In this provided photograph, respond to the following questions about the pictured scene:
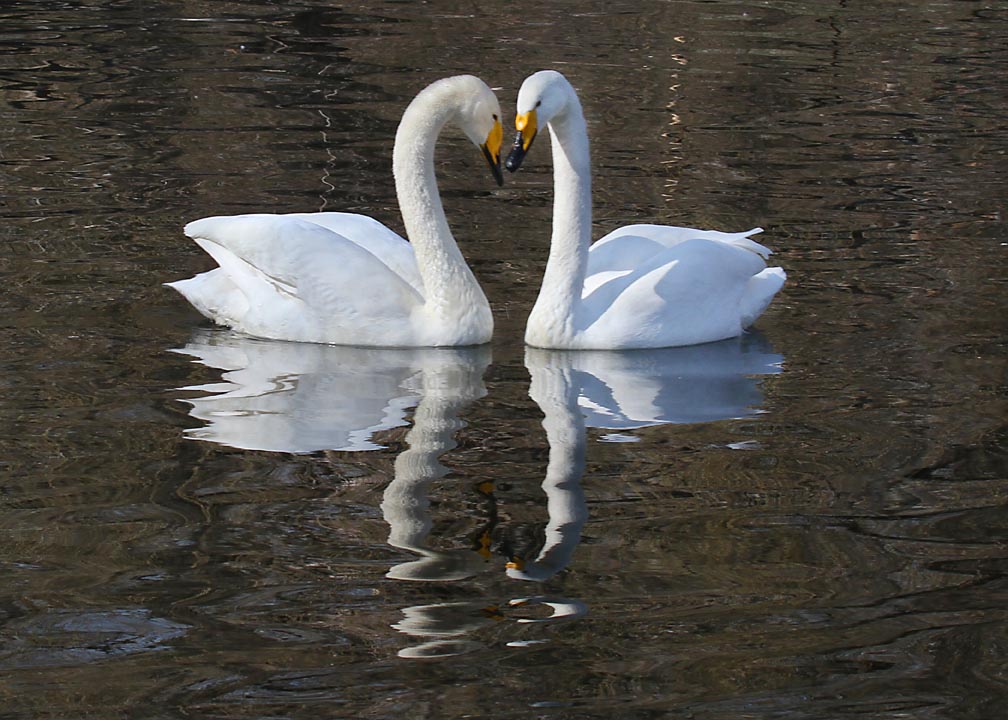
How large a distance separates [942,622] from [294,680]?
1.82 meters

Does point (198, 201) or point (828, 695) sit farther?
point (198, 201)

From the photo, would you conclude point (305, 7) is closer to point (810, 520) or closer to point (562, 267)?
point (562, 267)

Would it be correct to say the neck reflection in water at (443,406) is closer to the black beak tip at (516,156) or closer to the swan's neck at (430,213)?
the swan's neck at (430,213)

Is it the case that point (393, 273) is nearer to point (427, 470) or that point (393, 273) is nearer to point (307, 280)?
point (307, 280)

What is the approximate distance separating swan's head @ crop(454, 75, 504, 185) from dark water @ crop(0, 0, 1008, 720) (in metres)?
0.91

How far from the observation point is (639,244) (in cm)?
867

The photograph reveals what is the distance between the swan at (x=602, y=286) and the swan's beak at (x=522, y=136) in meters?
0.03

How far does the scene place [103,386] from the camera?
7.35 metres

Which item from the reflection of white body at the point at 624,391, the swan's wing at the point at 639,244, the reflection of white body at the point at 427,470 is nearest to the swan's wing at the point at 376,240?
the reflection of white body at the point at 427,470

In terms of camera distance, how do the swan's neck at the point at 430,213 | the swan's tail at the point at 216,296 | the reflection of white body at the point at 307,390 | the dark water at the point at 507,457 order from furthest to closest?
the swan's tail at the point at 216,296
the swan's neck at the point at 430,213
the reflection of white body at the point at 307,390
the dark water at the point at 507,457

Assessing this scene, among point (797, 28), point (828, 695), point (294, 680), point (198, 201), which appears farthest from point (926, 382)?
point (797, 28)

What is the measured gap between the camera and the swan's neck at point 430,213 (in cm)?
A: 816

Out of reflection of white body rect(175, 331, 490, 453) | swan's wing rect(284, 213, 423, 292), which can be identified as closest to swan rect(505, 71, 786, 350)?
reflection of white body rect(175, 331, 490, 453)

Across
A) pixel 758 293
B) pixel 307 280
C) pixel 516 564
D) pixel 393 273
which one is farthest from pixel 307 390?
pixel 758 293
